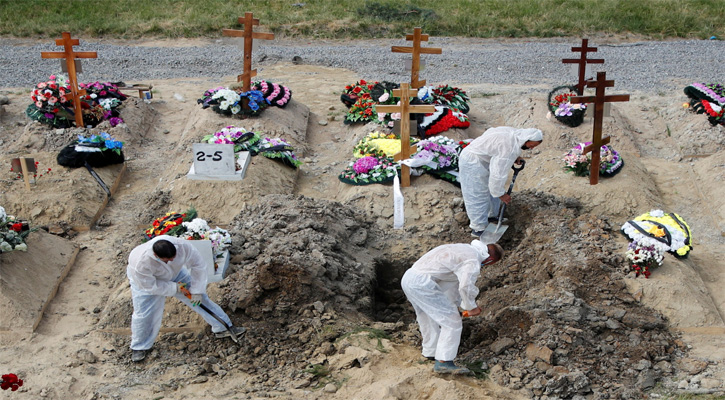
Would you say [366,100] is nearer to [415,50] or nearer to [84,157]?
[415,50]

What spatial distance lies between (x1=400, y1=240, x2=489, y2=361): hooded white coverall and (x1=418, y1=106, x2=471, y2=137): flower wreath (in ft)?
20.5

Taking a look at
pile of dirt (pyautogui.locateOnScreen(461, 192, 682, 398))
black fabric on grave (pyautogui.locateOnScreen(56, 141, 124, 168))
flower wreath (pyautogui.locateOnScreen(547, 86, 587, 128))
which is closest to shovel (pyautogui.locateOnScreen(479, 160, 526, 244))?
pile of dirt (pyautogui.locateOnScreen(461, 192, 682, 398))

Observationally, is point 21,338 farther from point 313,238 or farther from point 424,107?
point 424,107

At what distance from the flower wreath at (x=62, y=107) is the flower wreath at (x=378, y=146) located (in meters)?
4.66

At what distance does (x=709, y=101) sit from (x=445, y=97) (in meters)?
4.77

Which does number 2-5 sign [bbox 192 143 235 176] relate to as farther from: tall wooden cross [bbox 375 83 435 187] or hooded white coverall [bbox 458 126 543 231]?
hooded white coverall [bbox 458 126 543 231]

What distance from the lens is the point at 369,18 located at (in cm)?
2233

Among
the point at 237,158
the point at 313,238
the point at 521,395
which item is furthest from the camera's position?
the point at 237,158

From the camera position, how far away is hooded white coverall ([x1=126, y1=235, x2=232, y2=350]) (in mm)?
7035

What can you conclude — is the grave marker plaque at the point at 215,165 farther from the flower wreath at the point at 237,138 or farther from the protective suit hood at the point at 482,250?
the protective suit hood at the point at 482,250

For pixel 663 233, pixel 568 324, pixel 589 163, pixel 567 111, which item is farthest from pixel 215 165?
pixel 567 111

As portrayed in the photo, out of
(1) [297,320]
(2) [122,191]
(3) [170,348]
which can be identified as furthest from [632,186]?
(2) [122,191]

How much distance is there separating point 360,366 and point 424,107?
15.1 feet

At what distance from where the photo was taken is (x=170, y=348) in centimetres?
744
